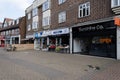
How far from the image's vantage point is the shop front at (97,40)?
13.9 m

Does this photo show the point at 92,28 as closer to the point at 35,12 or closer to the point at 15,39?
the point at 35,12

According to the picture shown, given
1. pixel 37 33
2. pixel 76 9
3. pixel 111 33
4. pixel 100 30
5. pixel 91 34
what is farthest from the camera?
pixel 37 33

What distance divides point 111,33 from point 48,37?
12.9m

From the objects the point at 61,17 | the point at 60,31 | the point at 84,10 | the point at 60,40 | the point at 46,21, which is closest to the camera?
the point at 84,10

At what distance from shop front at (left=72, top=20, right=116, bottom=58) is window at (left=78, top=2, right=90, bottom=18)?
56.8 inches

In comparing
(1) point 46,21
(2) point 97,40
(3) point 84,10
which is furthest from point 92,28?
(1) point 46,21

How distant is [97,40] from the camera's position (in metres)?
15.9

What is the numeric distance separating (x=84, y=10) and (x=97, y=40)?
369 cm

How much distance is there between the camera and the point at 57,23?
73.3 feet

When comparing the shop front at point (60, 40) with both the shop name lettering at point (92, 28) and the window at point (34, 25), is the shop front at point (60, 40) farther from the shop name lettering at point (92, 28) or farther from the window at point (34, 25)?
the window at point (34, 25)

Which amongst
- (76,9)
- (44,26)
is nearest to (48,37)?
(44,26)

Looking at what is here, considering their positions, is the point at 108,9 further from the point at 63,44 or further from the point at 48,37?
the point at 48,37

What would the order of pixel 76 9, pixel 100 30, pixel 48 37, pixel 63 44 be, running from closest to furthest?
1. pixel 100 30
2. pixel 76 9
3. pixel 63 44
4. pixel 48 37

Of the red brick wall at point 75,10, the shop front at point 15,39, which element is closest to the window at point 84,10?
the red brick wall at point 75,10
